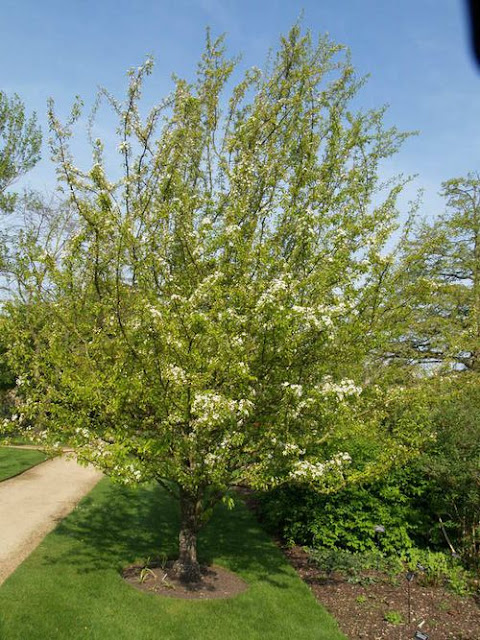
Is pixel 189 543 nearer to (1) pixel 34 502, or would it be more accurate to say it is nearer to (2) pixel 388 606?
(2) pixel 388 606

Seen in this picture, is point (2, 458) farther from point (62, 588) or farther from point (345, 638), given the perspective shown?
point (345, 638)

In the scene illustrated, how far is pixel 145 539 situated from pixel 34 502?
15.3 feet

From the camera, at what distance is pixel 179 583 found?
951cm

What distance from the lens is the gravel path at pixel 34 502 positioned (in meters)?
10.9

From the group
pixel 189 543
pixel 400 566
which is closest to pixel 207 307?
pixel 189 543

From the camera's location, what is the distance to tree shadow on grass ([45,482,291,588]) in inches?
417

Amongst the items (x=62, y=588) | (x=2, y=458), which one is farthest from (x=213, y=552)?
(x=2, y=458)

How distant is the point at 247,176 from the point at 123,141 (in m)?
2.19

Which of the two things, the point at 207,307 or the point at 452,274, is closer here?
the point at 207,307

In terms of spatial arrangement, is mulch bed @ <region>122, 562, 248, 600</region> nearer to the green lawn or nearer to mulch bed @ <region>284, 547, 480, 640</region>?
mulch bed @ <region>284, 547, 480, 640</region>

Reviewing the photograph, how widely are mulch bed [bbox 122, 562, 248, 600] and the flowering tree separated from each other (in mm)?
340

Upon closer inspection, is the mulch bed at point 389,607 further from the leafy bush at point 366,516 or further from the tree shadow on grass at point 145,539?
the leafy bush at point 366,516

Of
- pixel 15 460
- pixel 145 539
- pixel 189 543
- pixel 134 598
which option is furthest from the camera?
pixel 15 460

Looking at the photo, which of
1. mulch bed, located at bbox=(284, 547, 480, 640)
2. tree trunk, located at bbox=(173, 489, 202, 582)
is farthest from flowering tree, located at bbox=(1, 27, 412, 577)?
mulch bed, located at bbox=(284, 547, 480, 640)
